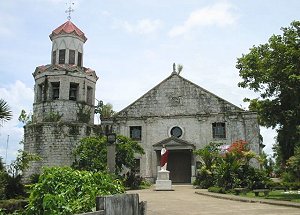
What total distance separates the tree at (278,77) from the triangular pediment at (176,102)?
1082cm

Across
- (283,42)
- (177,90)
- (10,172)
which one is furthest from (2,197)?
(177,90)

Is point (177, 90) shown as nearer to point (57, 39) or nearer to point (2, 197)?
point (57, 39)

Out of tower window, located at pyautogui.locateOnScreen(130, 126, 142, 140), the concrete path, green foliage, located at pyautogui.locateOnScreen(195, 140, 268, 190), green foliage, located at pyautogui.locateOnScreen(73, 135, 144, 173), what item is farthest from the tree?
tower window, located at pyautogui.locateOnScreen(130, 126, 142, 140)

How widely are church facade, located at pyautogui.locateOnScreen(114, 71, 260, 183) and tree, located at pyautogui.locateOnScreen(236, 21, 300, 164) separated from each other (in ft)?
33.9

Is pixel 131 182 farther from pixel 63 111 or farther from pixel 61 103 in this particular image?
pixel 61 103

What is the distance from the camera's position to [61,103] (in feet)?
87.9

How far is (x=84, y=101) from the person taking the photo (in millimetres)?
27672

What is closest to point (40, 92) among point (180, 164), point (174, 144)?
point (174, 144)

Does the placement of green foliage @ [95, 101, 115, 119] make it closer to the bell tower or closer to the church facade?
the church facade

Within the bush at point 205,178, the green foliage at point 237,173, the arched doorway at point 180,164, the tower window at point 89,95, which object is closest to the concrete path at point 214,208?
the green foliage at point 237,173

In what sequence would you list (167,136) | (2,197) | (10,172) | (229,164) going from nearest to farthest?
(2,197) → (10,172) → (229,164) → (167,136)

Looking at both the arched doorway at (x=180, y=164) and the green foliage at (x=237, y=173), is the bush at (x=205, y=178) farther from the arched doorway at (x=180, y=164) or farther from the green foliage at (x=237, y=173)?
the arched doorway at (x=180, y=164)

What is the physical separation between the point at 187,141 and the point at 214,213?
1899 centimetres

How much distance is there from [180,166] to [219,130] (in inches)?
176
